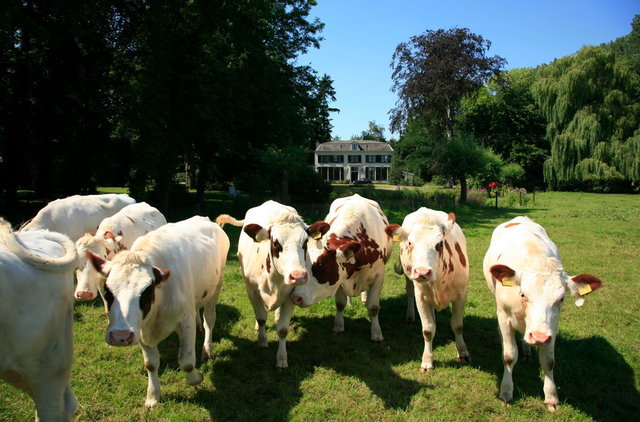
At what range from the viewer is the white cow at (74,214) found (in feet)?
26.6

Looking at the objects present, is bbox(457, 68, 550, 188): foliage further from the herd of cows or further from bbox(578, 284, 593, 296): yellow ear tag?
bbox(578, 284, 593, 296): yellow ear tag

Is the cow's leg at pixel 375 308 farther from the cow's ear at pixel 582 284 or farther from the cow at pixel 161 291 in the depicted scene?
the cow's ear at pixel 582 284

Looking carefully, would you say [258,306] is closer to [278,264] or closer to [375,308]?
[278,264]

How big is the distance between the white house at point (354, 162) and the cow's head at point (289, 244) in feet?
242

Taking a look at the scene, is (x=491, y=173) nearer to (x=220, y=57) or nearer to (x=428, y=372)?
(x=220, y=57)

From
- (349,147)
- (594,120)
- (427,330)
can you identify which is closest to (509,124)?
(594,120)

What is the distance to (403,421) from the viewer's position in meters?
4.14

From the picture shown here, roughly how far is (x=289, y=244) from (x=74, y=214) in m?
6.05

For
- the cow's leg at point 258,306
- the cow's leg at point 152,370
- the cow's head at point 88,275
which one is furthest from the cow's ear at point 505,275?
the cow's head at point 88,275

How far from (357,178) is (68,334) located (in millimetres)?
77520

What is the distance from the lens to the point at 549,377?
433 centimetres

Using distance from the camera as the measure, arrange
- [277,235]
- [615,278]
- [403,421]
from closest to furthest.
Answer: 1. [403,421]
2. [277,235]
3. [615,278]

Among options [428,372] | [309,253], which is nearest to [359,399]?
[428,372]

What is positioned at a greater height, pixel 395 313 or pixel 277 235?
pixel 277 235
